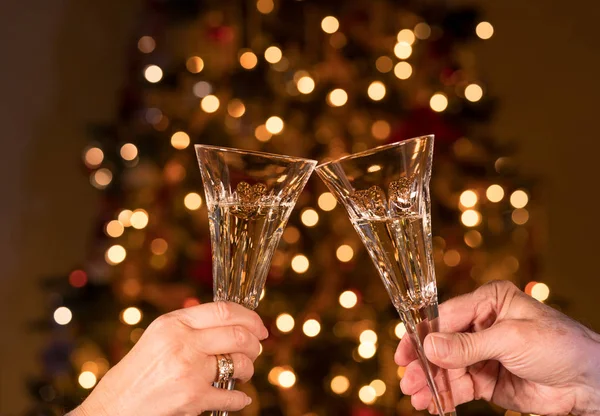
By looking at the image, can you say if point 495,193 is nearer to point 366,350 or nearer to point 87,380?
point 366,350

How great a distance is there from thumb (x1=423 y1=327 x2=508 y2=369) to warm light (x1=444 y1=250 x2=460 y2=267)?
1.98m

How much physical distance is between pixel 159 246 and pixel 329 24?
3.88ft

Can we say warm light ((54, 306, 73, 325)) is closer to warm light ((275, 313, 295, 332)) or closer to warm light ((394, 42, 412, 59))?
warm light ((275, 313, 295, 332))

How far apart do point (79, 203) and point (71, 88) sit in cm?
59

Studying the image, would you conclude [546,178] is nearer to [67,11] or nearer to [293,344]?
[293,344]

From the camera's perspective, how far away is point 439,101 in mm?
3248

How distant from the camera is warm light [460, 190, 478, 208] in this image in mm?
3193

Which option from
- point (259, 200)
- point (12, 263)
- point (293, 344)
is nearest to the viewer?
point (259, 200)

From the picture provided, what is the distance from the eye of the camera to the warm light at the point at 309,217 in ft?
10.0

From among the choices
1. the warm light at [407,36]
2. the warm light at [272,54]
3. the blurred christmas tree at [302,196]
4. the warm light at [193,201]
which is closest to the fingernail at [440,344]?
the blurred christmas tree at [302,196]

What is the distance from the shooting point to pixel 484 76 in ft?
13.6

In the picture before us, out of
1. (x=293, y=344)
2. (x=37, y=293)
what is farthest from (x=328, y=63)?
(x=37, y=293)

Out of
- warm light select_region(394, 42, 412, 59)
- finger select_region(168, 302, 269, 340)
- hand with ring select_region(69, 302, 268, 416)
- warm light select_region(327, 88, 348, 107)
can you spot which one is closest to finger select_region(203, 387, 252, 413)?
hand with ring select_region(69, 302, 268, 416)

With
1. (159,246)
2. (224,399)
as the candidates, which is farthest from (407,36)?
(224,399)
